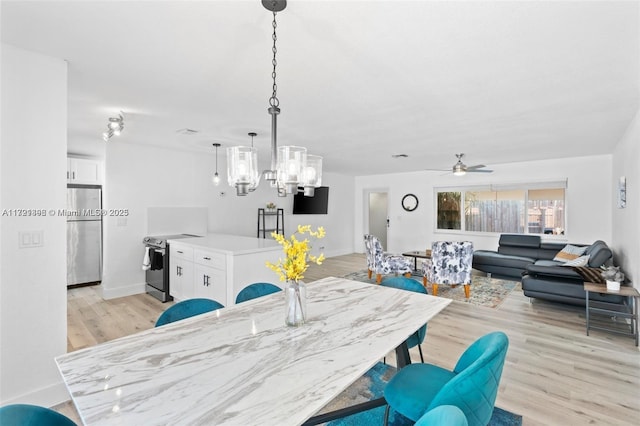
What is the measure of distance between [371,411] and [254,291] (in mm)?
1169

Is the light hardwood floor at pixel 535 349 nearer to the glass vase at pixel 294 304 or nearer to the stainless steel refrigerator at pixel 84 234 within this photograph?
the stainless steel refrigerator at pixel 84 234

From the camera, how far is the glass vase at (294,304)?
1.54 m

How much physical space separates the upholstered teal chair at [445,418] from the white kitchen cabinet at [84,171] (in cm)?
630

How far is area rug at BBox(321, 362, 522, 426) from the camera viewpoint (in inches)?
77.4

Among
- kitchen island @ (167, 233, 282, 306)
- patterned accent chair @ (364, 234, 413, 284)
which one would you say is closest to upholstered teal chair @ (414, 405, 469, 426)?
kitchen island @ (167, 233, 282, 306)

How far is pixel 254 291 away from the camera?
2170 millimetres

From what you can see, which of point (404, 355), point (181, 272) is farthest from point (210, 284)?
point (404, 355)

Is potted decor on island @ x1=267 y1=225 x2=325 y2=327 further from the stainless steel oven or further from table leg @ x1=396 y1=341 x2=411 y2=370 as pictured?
the stainless steel oven

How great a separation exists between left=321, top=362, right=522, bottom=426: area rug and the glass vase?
0.91 metres

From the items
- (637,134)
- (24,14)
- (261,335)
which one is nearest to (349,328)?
(261,335)

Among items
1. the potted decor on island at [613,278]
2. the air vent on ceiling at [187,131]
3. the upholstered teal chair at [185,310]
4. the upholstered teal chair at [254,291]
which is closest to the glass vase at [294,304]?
the upholstered teal chair at [185,310]

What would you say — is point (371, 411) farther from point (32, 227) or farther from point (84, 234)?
point (84, 234)

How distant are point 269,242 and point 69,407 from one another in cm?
237

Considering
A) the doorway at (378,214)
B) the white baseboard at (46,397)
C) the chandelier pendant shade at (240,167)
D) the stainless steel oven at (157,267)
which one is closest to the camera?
the chandelier pendant shade at (240,167)
